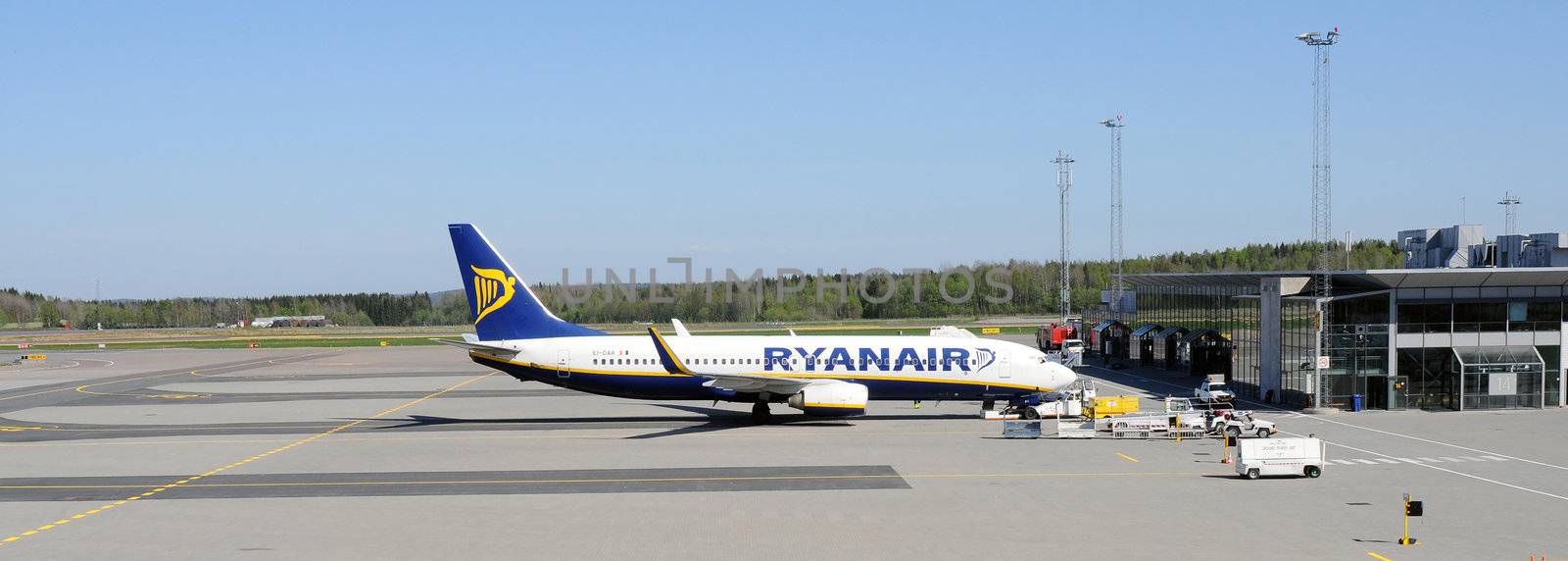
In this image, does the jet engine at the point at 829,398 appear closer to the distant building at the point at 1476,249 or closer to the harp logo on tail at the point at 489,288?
the harp logo on tail at the point at 489,288

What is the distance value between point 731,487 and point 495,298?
20419mm

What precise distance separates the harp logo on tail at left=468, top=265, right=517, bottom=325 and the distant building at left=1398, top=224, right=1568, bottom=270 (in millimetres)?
64459

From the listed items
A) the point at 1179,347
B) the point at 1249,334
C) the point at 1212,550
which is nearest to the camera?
the point at 1212,550

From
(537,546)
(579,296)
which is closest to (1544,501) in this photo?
(537,546)

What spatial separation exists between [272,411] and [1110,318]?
215 feet

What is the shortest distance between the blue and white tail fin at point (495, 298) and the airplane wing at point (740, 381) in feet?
17.1

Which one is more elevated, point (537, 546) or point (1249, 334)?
point (1249, 334)

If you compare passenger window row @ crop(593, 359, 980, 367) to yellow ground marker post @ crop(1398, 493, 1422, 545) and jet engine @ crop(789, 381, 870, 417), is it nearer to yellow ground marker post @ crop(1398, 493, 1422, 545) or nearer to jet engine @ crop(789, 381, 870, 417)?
jet engine @ crop(789, 381, 870, 417)

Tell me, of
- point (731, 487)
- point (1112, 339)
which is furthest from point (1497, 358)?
point (731, 487)

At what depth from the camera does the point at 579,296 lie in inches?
7451

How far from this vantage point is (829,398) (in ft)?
147

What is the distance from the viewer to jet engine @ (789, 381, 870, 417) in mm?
44875

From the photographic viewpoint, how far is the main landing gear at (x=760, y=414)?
4638 centimetres

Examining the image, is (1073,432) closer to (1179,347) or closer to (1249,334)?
(1249,334)
